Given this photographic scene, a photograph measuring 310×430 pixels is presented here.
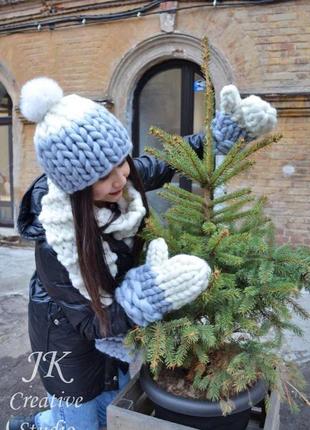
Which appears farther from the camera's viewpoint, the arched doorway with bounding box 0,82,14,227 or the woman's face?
the arched doorway with bounding box 0,82,14,227

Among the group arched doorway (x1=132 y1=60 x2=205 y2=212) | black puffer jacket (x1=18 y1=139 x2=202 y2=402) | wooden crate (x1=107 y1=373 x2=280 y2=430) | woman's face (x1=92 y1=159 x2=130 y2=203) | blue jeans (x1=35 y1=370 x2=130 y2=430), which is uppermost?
arched doorway (x1=132 y1=60 x2=205 y2=212)

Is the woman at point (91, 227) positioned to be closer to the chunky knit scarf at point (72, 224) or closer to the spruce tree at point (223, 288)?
the chunky knit scarf at point (72, 224)

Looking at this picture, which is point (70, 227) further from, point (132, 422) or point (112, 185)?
point (132, 422)

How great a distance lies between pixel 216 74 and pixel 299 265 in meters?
4.20

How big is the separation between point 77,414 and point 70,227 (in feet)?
3.20

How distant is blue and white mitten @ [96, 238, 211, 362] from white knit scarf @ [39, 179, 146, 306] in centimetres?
11

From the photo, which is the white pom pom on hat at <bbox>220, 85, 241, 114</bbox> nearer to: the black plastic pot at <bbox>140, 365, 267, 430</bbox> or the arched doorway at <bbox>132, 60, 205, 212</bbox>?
the black plastic pot at <bbox>140, 365, 267, 430</bbox>

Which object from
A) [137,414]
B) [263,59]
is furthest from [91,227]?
[263,59]

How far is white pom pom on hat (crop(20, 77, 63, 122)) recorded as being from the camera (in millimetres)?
1353

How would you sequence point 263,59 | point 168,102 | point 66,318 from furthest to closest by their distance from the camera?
point 168,102 < point 263,59 < point 66,318

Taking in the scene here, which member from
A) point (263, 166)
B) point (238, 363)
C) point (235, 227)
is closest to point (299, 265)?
point (235, 227)

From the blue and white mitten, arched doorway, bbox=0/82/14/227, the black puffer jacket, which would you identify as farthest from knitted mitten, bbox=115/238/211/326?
arched doorway, bbox=0/82/14/227

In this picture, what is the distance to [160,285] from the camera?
1.31 meters

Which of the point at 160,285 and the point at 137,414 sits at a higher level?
the point at 160,285
